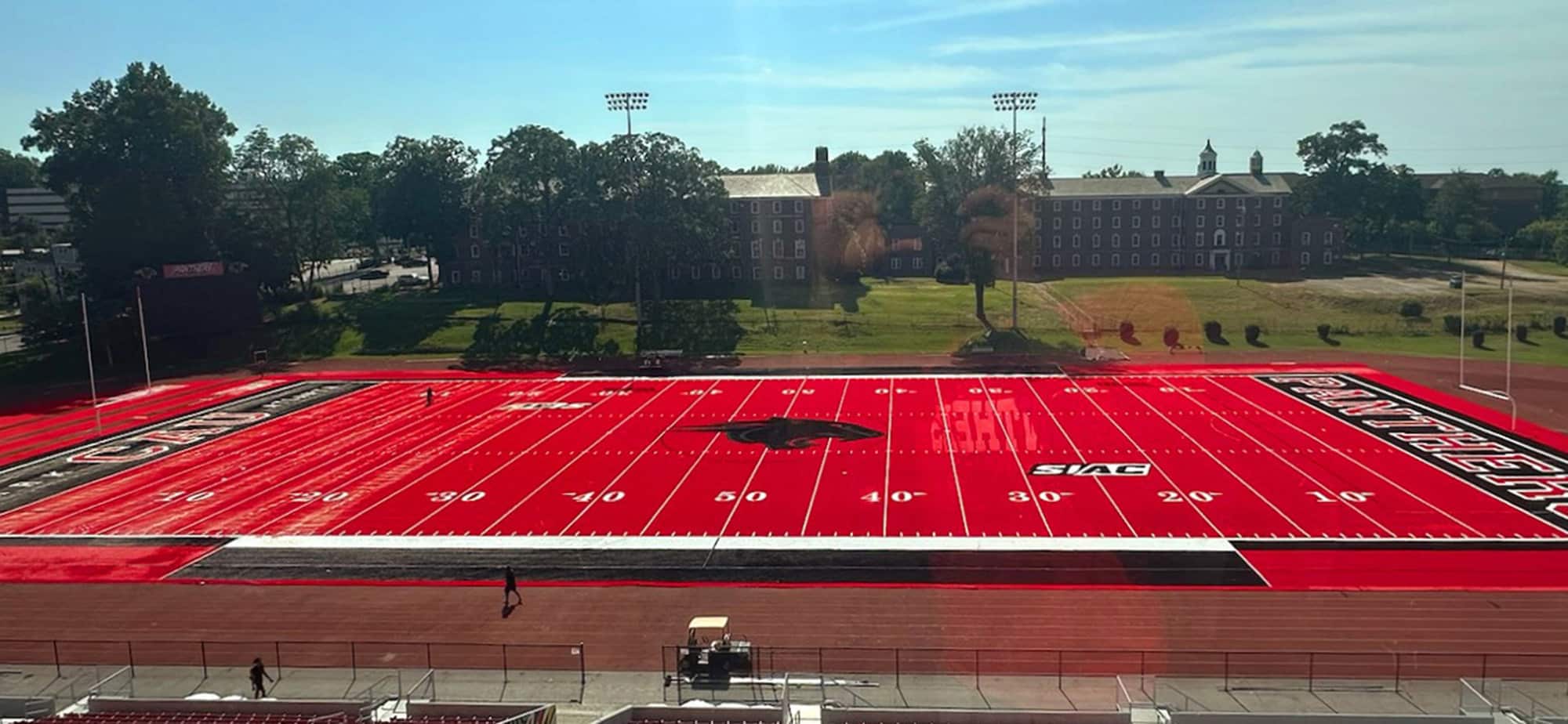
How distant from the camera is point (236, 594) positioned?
77.4 feet

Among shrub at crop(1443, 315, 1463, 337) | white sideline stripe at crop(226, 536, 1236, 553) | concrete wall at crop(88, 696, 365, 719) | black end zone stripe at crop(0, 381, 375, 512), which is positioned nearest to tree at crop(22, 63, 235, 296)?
Answer: black end zone stripe at crop(0, 381, 375, 512)

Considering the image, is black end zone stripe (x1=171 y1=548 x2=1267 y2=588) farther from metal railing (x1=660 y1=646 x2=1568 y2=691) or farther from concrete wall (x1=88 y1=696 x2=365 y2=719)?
concrete wall (x1=88 y1=696 x2=365 y2=719)

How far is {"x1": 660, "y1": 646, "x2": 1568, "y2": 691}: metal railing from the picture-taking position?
1795 cm

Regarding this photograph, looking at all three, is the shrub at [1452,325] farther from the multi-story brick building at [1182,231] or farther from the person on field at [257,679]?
the person on field at [257,679]

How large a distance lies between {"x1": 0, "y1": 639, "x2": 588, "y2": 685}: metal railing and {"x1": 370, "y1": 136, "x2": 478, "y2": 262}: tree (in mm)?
68148

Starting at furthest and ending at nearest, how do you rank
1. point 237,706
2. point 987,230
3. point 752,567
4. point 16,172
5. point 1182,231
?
point 16,172 < point 1182,231 < point 987,230 < point 752,567 < point 237,706

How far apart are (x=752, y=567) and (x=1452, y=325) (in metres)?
55.3

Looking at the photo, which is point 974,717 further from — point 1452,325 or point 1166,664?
point 1452,325

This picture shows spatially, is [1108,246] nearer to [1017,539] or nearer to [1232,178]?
[1232,178]

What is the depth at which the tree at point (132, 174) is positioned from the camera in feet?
219

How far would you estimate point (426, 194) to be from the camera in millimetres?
86375

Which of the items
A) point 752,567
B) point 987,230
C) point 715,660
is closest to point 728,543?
point 752,567

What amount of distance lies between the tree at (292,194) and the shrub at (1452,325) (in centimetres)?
7797

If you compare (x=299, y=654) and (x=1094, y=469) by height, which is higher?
(x=1094, y=469)
